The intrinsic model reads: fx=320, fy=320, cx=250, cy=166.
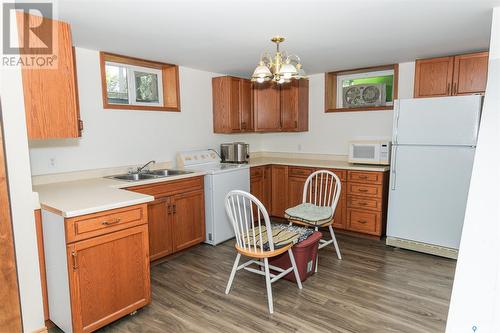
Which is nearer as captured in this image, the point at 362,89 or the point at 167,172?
the point at 167,172

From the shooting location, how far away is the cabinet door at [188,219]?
11.2ft

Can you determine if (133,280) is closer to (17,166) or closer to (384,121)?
(17,166)

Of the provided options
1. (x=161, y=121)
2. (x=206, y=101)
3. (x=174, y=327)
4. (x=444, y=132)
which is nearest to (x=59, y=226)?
(x=174, y=327)

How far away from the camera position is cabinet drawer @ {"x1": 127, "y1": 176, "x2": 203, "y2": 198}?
3.05 metres

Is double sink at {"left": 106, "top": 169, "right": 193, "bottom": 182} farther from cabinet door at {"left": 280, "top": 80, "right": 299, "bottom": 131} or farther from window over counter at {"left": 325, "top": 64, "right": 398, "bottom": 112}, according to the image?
window over counter at {"left": 325, "top": 64, "right": 398, "bottom": 112}

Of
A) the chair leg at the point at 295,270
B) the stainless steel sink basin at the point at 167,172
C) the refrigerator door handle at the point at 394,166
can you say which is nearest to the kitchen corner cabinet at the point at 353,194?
the refrigerator door handle at the point at 394,166

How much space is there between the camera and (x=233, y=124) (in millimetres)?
4465

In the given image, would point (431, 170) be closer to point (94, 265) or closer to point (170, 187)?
point (170, 187)

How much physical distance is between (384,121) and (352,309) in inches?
105

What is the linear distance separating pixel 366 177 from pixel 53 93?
3.28 m

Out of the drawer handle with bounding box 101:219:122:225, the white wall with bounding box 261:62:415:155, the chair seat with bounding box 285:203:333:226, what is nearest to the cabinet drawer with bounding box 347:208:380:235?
the chair seat with bounding box 285:203:333:226

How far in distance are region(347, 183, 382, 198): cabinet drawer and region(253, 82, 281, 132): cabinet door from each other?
4.77 feet

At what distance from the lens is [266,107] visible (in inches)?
189

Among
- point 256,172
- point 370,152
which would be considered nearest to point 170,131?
point 256,172
